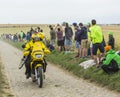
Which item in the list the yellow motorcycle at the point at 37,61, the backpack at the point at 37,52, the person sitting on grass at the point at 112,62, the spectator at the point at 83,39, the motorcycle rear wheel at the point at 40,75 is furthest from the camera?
the spectator at the point at 83,39

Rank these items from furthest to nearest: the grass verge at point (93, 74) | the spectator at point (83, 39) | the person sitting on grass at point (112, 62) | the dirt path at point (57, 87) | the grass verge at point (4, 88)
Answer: the spectator at point (83, 39) < the person sitting on grass at point (112, 62) < the grass verge at point (93, 74) < the grass verge at point (4, 88) < the dirt path at point (57, 87)

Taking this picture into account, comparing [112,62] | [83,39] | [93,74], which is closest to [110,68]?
[112,62]

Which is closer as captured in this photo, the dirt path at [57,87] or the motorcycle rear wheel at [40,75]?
the dirt path at [57,87]

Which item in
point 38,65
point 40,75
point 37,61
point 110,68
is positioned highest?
point 37,61

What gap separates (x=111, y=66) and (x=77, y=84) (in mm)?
1411

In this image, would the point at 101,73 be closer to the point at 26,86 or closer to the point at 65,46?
the point at 26,86

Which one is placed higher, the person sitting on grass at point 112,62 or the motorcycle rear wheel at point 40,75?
the person sitting on grass at point 112,62

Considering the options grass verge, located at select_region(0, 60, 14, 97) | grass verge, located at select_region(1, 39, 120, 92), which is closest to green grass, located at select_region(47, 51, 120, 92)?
grass verge, located at select_region(1, 39, 120, 92)

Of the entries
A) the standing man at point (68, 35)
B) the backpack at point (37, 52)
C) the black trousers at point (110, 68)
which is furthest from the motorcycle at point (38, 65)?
the standing man at point (68, 35)

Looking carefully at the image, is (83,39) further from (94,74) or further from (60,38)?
(60,38)

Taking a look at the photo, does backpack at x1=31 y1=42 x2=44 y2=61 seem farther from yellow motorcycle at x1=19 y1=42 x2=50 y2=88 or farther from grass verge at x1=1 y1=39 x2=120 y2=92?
grass verge at x1=1 y1=39 x2=120 y2=92

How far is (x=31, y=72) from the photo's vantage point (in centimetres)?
1577

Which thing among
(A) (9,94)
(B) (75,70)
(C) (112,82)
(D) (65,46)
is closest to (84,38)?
(B) (75,70)

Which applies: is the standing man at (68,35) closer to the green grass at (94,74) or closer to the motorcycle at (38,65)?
the green grass at (94,74)
